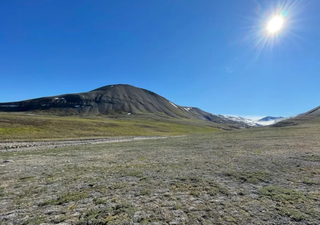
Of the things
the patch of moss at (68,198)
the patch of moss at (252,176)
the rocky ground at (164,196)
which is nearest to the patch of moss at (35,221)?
the rocky ground at (164,196)

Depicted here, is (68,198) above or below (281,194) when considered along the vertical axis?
below

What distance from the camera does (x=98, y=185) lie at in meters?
13.6

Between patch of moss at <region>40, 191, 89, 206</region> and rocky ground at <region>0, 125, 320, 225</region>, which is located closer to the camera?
rocky ground at <region>0, 125, 320, 225</region>

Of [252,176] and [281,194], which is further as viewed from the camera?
[252,176]

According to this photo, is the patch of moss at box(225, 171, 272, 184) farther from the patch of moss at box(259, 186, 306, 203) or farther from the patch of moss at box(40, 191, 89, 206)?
the patch of moss at box(40, 191, 89, 206)

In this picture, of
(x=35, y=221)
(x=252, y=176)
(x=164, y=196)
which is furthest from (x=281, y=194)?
(x=35, y=221)

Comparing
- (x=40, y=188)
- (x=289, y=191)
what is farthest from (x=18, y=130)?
(x=289, y=191)

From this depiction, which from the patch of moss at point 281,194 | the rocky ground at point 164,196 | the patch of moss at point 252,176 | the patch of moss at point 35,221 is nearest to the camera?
the patch of moss at point 35,221

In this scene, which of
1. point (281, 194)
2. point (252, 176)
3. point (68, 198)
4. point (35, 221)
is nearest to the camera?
point (35, 221)

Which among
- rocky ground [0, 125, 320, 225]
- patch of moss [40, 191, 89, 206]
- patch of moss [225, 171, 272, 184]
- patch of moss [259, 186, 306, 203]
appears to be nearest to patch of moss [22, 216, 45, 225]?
rocky ground [0, 125, 320, 225]

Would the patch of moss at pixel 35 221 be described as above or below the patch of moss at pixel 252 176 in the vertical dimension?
Result: below

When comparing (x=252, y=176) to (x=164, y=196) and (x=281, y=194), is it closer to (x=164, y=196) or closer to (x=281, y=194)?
(x=281, y=194)

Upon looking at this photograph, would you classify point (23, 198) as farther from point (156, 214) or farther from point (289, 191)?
point (289, 191)

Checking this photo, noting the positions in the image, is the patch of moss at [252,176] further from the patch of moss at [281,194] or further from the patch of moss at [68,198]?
the patch of moss at [68,198]
